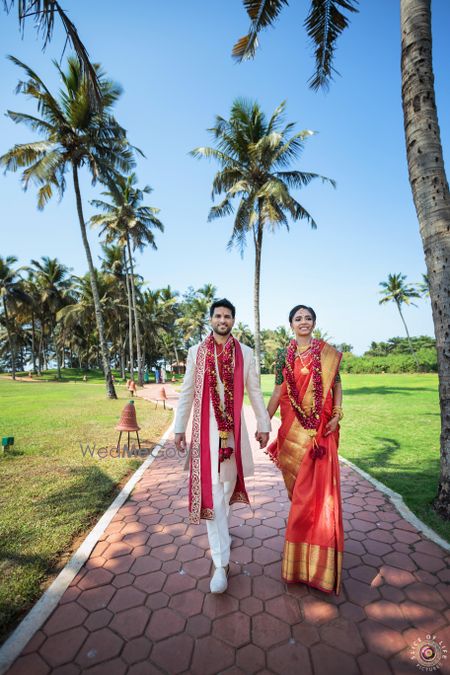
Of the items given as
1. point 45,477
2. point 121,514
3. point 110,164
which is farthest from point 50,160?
point 121,514

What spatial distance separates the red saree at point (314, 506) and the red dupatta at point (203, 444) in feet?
1.71

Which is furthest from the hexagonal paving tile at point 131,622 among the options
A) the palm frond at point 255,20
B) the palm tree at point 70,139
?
the palm tree at point 70,139

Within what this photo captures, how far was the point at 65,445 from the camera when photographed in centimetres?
729

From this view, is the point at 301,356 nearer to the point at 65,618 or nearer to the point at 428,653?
the point at 428,653

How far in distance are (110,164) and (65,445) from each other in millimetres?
12820

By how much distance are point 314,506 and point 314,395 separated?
928 mm

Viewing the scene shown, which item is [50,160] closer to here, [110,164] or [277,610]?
[110,164]

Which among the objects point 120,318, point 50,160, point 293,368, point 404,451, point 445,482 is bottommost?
point 404,451

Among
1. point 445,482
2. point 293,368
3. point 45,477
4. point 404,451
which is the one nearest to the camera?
point 293,368

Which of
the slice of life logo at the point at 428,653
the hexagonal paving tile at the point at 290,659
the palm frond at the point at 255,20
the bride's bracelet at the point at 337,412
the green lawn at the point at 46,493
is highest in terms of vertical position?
the palm frond at the point at 255,20

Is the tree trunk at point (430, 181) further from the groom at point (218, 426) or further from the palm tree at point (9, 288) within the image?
the palm tree at point (9, 288)

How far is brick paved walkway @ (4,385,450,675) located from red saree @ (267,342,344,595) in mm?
201

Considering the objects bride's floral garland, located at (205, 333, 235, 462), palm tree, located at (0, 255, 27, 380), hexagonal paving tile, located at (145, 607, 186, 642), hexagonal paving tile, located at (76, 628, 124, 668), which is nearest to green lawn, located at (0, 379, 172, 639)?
hexagonal paving tile, located at (76, 628, 124, 668)

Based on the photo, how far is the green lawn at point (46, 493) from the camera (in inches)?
112
